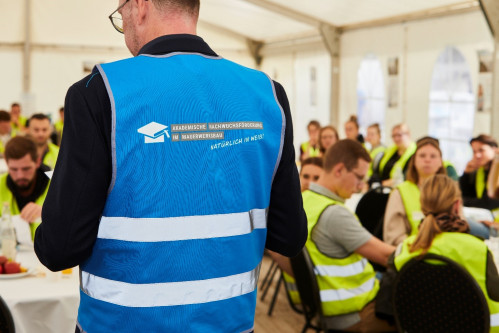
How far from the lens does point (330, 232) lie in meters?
3.31

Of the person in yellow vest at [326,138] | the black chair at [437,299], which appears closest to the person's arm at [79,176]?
the black chair at [437,299]

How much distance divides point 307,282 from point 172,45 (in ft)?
7.16

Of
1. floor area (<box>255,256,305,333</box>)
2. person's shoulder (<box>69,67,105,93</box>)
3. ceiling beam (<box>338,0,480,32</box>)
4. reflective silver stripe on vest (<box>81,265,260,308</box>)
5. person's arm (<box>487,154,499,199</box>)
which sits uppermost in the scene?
ceiling beam (<box>338,0,480,32</box>)

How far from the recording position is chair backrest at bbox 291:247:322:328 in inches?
125

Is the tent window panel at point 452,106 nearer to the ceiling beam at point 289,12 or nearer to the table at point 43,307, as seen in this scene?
the ceiling beam at point 289,12

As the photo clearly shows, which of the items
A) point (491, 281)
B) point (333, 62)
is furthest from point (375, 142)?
point (491, 281)

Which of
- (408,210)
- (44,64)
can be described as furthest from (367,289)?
(44,64)

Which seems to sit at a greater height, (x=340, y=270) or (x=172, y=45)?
(x=172, y=45)

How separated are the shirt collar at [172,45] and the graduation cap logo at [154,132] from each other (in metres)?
0.17

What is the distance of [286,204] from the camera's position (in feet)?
4.59

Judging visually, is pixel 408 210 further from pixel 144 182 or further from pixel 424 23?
pixel 424 23

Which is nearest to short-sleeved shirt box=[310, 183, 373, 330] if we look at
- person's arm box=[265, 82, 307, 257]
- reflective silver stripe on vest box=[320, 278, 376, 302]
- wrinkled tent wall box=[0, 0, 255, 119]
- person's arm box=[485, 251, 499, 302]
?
reflective silver stripe on vest box=[320, 278, 376, 302]

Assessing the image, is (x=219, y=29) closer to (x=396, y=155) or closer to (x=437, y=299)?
(x=396, y=155)

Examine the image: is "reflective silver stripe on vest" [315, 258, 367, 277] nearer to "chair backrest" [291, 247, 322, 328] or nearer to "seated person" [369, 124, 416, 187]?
"chair backrest" [291, 247, 322, 328]
